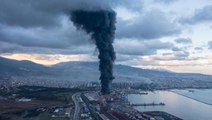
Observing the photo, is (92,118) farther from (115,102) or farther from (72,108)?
(115,102)

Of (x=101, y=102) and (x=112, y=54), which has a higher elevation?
(x=112, y=54)

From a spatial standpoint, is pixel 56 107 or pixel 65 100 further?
pixel 65 100

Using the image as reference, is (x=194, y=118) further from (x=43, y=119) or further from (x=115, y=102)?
(x=43, y=119)

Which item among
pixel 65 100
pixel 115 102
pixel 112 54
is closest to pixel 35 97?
pixel 65 100

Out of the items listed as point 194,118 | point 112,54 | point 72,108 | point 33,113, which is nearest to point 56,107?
point 72,108

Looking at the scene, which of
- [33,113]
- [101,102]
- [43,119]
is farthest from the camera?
[101,102]

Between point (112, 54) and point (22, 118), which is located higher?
point (112, 54)

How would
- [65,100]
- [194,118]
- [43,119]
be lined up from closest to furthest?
[43,119], [194,118], [65,100]

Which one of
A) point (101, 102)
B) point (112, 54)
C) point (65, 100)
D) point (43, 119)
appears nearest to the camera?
point (112, 54)

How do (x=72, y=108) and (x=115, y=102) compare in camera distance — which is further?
(x=115, y=102)
